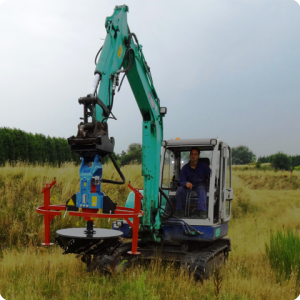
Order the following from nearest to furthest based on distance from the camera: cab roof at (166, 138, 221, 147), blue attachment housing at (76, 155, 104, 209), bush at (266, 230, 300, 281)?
blue attachment housing at (76, 155, 104, 209) → bush at (266, 230, 300, 281) → cab roof at (166, 138, 221, 147)

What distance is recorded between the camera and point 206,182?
6668 mm

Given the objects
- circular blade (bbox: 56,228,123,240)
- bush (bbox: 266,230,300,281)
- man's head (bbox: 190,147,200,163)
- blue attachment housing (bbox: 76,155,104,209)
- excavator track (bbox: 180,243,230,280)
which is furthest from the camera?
man's head (bbox: 190,147,200,163)

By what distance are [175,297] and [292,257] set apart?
2.61 metres

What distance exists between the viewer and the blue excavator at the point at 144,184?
14.2 feet

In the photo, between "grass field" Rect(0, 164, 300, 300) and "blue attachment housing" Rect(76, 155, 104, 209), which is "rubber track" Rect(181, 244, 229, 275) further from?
"blue attachment housing" Rect(76, 155, 104, 209)

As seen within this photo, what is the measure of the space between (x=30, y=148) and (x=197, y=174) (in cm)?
1826

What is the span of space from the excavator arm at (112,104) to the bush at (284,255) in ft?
7.55

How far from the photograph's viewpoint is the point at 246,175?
29.6m

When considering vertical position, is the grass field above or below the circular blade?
below

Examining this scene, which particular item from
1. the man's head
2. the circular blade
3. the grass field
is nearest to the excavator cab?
the man's head

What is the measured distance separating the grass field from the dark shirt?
1.60 m

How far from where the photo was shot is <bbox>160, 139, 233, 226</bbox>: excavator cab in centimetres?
622

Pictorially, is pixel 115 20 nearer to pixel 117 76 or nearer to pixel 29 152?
pixel 117 76

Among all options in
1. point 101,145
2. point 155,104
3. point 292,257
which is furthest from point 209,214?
point 101,145
